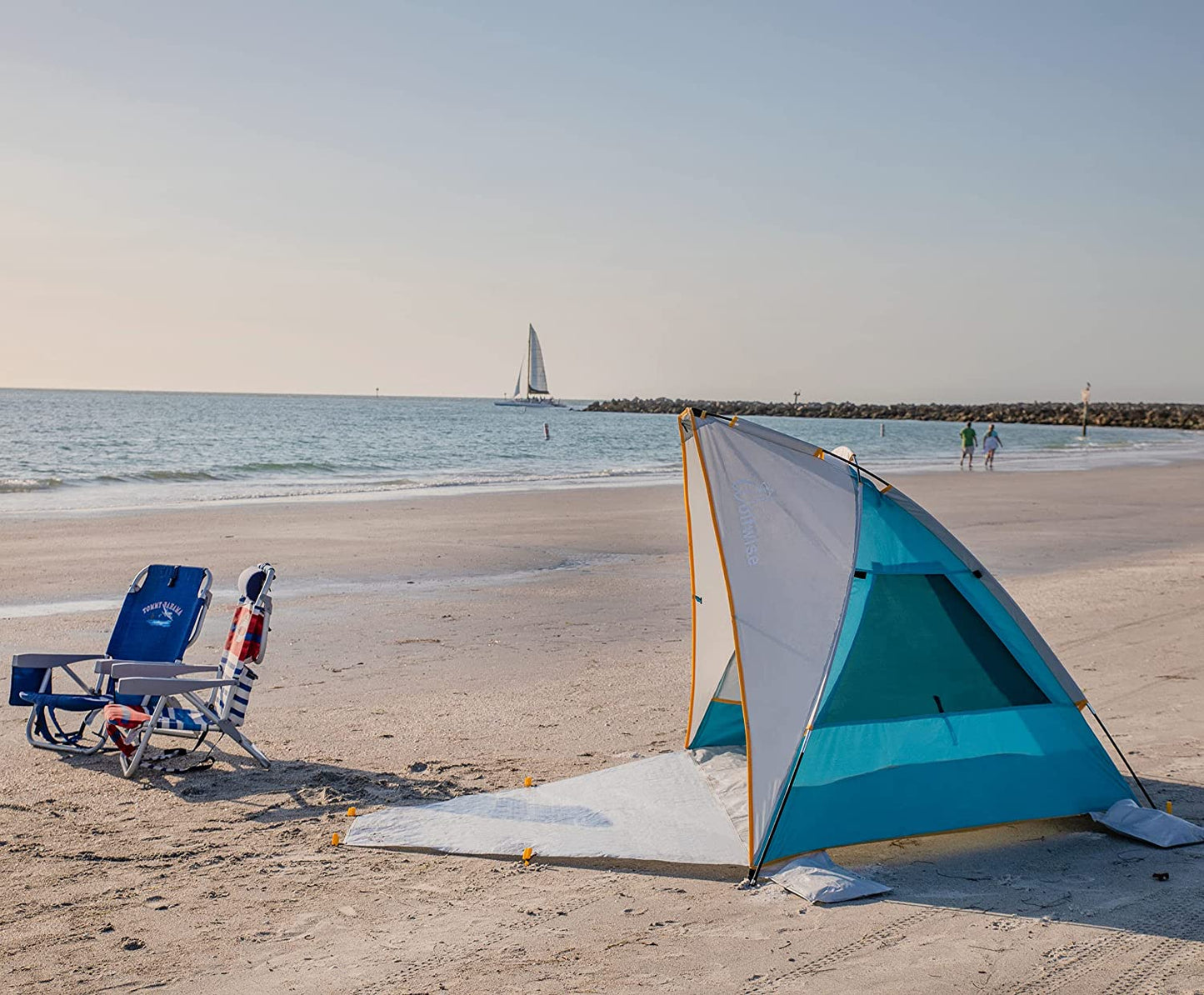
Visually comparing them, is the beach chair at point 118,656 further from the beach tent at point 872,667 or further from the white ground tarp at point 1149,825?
the white ground tarp at point 1149,825

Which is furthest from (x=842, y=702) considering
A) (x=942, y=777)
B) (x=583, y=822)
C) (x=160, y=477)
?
(x=160, y=477)

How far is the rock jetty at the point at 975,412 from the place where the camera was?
81.1 metres

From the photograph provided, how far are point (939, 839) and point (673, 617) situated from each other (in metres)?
5.08

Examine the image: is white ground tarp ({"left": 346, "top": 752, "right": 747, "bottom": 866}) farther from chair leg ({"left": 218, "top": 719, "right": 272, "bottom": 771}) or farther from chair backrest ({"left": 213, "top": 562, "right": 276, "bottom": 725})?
chair backrest ({"left": 213, "top": 562, "right": 276, "bottom": 725})

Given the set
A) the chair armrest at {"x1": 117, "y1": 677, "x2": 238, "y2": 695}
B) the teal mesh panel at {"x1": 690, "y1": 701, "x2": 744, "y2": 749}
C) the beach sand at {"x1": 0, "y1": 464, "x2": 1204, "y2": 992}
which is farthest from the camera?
the teal mesh panel at {"x1": 690, "y1": 701, "x2": 744, "y2": 749}

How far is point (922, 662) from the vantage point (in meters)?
5.08

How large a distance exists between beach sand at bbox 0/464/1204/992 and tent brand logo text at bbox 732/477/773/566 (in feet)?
4.61

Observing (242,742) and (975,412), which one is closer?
(242,742)

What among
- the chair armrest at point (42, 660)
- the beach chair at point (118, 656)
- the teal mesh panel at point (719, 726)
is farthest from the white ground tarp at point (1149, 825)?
the chair armrest at point (42, 660)

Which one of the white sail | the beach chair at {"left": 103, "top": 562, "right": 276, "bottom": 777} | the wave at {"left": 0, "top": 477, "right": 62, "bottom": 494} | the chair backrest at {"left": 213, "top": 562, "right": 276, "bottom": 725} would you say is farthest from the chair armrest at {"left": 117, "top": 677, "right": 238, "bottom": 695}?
the white sail

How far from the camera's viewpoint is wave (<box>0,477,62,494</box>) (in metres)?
24.8

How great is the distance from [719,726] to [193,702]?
281 cm

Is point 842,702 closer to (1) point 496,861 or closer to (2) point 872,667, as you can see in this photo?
(2) point 872,667

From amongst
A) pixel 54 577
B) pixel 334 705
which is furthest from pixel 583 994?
pixel 54 577
